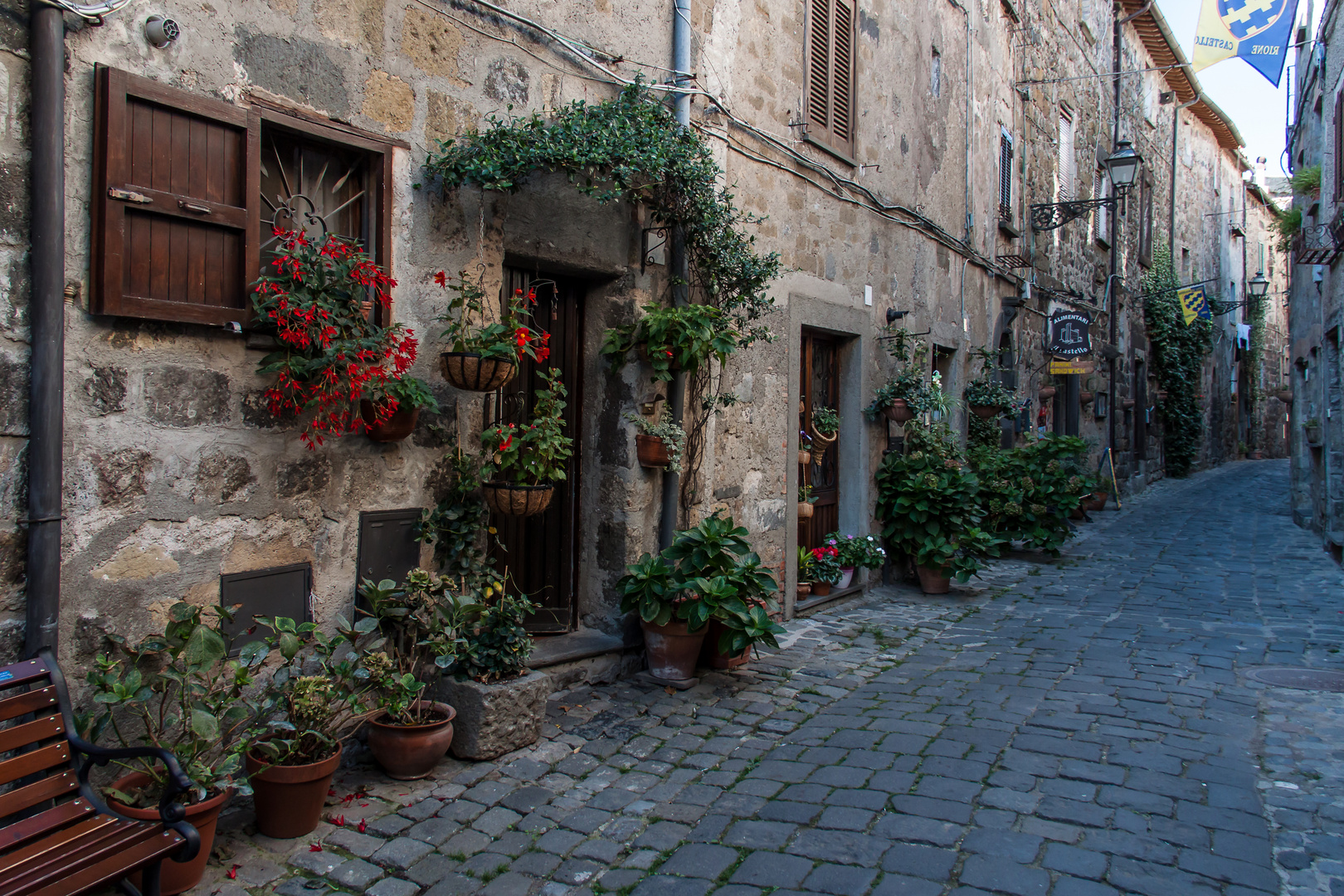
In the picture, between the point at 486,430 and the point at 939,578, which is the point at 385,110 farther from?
the point at 939,578

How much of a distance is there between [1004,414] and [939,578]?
2.86m

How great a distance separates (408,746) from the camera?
3512mm

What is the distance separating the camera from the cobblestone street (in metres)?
2.88

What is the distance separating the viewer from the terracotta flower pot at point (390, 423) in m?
3.71

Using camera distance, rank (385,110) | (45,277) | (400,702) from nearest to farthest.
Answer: (45,277)
(400,702)
(385,110)

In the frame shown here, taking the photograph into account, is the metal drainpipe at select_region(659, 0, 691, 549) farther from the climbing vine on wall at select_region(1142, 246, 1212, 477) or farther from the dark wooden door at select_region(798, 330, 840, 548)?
the climbing vine on wall at select_region(1142, 246, 1212, 477)

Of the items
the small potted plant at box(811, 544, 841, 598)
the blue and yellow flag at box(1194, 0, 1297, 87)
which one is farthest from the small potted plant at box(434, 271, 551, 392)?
the blue and yellow flag at box(1194, 0, 1297, 87)

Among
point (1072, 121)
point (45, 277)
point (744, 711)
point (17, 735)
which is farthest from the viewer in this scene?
point (1072, 121)

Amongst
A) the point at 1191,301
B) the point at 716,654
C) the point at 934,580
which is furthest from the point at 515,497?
the point at 1191,301

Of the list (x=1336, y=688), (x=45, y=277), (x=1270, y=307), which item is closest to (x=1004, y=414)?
(x=1336, y=688)

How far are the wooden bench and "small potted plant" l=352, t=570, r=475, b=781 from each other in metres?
0.91

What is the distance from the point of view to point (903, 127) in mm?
8203

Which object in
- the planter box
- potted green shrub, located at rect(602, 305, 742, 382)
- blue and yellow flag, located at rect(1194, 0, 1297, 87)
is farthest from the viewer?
blue and yellow flag, located at rect(1194, 0, 1297, 87)

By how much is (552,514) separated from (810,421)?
298cm
